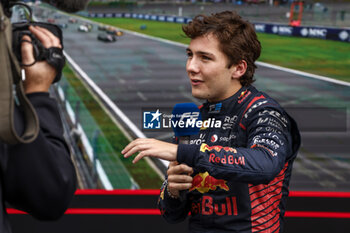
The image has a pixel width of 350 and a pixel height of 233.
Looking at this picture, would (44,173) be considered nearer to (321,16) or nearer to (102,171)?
(102,171)

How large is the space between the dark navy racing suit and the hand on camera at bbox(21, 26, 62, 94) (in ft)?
1.18

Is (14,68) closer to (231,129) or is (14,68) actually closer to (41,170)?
(41,170)

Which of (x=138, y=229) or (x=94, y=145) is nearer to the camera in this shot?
(x=138, y=229)

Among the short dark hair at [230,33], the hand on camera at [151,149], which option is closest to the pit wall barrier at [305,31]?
the short dark hair at [230,33]

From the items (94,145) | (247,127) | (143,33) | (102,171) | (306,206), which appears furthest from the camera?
(143,33)

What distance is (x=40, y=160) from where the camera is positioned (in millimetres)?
645

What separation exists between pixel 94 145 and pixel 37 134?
9.15 feet

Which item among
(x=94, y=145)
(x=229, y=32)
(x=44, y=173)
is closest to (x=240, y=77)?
(x=229, y=32)

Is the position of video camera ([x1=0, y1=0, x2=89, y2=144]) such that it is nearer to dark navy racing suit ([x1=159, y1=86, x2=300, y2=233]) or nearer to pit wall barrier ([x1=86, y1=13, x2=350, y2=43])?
dark navy racing suit ([x1=159, y1=86, x2=300, y2=233])

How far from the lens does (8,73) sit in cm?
59

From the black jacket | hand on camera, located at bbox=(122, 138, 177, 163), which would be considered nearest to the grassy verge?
hand on camera, located at bbox=(122, 138, 177, 163)

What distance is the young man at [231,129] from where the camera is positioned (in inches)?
41.2

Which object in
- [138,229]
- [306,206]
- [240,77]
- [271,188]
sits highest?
[240,77]
